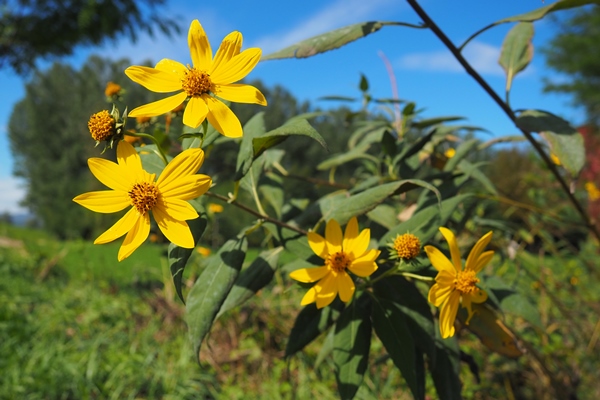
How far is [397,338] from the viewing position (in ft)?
1.76

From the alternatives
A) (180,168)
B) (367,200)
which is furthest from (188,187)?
(367,200)

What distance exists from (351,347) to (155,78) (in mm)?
380

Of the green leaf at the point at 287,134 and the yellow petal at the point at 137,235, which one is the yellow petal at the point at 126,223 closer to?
the yellow petal at the point at 137,235

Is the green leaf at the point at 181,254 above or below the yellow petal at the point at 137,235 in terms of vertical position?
below

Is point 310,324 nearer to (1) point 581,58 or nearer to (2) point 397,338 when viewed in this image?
(2) point 397,338

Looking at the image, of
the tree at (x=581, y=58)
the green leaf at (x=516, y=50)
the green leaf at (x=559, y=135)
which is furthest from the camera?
the tree at (x=581, y=58)

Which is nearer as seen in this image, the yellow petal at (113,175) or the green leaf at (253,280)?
the yellow petal at (113,175)

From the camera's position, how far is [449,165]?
81 cm

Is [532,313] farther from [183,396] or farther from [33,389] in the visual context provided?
[33,389]

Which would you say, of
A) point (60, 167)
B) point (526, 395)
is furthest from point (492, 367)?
point (60, 167)

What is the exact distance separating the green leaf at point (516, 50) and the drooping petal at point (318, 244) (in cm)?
46

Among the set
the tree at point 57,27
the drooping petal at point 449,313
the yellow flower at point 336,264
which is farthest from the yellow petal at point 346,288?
the tree at point 57,27

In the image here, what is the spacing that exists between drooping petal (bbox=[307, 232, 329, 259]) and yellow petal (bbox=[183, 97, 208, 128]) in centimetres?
19

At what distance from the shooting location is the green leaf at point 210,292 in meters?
0.47
